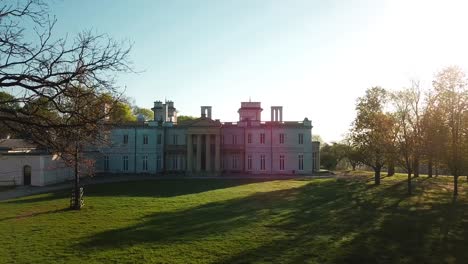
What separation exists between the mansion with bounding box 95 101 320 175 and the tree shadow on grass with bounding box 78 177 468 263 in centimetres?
2796

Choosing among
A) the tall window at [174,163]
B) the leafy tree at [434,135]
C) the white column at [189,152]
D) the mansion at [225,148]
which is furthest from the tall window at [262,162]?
the leafy tree at [434,135]

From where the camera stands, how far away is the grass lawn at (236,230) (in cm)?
1405

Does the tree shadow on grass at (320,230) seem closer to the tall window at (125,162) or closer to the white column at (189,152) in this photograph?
the white column at (189,152)

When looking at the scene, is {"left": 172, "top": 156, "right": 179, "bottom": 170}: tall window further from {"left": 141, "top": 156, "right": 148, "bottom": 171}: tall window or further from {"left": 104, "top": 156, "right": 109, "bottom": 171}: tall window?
{"left": 104, "top": 156, "right": 109, "bottom": 171}: tall window

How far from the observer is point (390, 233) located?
1755cm

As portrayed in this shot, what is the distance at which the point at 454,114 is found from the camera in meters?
30.6

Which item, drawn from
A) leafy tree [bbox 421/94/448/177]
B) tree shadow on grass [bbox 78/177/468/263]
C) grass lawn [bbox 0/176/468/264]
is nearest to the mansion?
leafy tree [bbox 421/94/448/177]

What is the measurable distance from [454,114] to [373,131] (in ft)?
27.9

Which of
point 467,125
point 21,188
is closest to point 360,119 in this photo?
point 467,125

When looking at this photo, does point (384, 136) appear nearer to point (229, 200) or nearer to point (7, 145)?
point (229, 200)

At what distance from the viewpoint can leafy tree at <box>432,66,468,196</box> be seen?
28.4m

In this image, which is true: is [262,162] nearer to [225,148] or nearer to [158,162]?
[225,148]

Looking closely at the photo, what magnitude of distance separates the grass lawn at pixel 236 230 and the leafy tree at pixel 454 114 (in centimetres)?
286

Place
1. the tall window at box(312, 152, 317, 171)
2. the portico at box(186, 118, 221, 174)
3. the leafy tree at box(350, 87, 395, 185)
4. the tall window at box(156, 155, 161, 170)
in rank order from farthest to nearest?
the tall window at box(312, 152, 317, 171)
the tall window at box(156, 155, 161, 170)
the portico at box(186, 118, 221, 174)
the leafy tree at box(350, 87, 395, 185)
